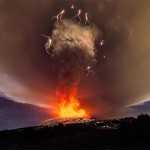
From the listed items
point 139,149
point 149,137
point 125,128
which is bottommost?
point 139,149

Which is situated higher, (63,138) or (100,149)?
(63,138)

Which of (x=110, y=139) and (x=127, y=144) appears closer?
(x=127, y=144)

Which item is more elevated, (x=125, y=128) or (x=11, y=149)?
(x=125, y=128)

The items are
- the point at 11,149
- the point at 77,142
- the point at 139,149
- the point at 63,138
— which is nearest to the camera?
the point at 139,149

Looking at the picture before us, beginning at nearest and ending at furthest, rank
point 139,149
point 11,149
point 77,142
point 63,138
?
point 139,149 < point 11,149 < point 77,142 < point 63,138

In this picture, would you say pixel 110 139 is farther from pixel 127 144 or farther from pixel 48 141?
pixel 48 141

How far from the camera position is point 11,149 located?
167000 mm

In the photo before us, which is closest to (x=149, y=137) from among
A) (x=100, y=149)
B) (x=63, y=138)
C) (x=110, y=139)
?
(x=110, y=139)

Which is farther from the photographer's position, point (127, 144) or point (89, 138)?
point (89, 138)

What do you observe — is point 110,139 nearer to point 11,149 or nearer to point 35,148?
point 35,148

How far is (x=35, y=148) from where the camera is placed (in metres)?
171

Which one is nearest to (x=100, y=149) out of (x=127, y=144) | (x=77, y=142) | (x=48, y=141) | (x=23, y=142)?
(x=127, y=144)

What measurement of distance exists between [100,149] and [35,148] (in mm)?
38377

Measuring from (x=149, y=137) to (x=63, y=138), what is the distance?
56096mm
